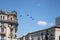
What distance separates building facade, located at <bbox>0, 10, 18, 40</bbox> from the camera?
80.8 meters

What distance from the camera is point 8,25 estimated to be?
82.4 m

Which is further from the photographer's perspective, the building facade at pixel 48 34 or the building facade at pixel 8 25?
the building facade at pixel 8 25

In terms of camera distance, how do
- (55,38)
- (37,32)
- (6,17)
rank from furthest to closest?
(37,32)
(6,17)
(55,38)

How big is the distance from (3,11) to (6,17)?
2420 millimetres

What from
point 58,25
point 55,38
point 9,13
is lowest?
point 55,38

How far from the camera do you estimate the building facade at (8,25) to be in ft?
265

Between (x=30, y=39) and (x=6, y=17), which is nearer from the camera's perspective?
(x=6, y=17)

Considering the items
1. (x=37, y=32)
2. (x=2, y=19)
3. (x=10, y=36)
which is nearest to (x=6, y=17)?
(x=2, y=19)

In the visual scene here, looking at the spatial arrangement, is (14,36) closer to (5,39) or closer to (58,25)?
(5,39)

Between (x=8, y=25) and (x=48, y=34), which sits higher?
(x=8, y=25)

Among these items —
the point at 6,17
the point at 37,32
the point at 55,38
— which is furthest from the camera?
the point at 37,32

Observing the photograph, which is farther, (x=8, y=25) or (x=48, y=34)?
(x=8, y=25)

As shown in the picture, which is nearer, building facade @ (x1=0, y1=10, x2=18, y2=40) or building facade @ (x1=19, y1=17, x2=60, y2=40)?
building facade @ (x1=19, y1=17, x2=60, y2=40)

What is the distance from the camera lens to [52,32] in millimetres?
79000
